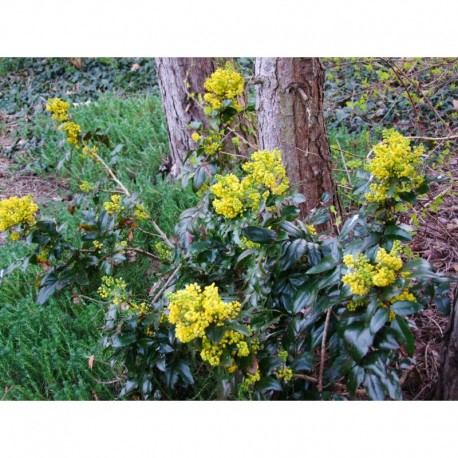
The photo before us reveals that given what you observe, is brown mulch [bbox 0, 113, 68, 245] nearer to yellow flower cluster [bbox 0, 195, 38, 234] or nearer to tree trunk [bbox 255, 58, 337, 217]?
yellow flower cluster [bbox 0, 195, 38, 234]

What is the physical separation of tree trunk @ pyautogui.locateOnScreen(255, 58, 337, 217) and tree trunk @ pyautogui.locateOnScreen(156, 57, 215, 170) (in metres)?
0.87

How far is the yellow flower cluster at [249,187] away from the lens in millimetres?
1403

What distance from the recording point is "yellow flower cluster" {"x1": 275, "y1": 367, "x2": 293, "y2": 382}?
149 centimetres

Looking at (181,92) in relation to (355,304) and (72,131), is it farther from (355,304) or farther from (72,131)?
(355,304)

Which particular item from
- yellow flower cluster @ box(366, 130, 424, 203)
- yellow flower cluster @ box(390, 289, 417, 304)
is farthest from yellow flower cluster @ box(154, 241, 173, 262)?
yellow flower cluster @ box(390, 289, 417, 304)

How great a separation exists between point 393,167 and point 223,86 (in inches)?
30.7

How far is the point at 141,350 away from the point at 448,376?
0.94 metres

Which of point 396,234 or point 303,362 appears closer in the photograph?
point 396,234

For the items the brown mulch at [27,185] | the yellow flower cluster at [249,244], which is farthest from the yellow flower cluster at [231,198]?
the brown mulch at [27,185]

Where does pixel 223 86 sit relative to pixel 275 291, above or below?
above

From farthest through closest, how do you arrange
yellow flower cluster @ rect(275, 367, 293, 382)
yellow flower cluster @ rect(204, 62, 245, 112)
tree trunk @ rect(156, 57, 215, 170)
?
tree trunk @ rect(156, 57, 215, 170), yellow flower cluster @ rect(204, 62, 245, 112), yellow flower cluster @ rect(275, 367, 293, 382)

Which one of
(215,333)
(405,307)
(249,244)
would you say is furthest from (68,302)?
(405,307)

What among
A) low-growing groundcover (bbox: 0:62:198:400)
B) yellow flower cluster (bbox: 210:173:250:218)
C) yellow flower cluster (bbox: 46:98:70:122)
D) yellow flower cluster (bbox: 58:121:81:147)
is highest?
yellow flower cluster (bbox: 46:98:70:122)

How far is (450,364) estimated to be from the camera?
58.1 inches
